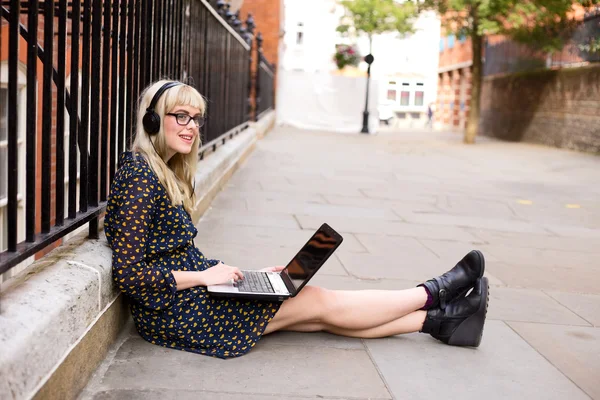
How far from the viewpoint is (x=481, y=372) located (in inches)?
122

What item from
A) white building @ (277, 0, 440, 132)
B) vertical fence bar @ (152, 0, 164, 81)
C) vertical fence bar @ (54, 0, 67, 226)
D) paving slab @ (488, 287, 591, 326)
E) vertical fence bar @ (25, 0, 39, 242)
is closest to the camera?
vertical fence bar @ (25, 0, 39, 242)

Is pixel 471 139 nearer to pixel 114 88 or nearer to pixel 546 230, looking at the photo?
pixel 546 230

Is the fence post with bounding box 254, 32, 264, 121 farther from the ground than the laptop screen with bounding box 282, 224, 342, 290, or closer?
farther from the ground

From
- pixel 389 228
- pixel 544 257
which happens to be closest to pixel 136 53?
pixel 389 228

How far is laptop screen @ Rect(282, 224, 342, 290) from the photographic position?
3123mm

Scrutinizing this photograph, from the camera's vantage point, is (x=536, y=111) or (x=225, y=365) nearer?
(x=225, y=365)

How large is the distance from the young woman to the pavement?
0.08m

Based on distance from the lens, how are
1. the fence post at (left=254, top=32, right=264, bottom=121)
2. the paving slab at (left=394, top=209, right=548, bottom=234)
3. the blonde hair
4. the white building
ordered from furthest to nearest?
1. the white building
2. the fence post at (left=254, top=32, right=264, bottom=121)
3. the paving slab at (left=394, top=209, right=548, bottom=234)
4. the blonde hair

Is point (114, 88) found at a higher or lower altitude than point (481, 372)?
higher

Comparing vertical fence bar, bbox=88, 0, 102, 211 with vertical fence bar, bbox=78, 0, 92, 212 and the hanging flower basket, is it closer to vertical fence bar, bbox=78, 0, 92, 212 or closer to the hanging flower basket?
vertical fence bar, bbox=78, 0, 92, 212

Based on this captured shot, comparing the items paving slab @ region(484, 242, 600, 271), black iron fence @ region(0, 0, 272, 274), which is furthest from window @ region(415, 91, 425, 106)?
paving slab @ region(484, 242, 600, 271)

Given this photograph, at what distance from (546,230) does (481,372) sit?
4.35m

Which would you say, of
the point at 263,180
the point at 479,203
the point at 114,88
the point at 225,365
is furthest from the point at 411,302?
the point at 263,180

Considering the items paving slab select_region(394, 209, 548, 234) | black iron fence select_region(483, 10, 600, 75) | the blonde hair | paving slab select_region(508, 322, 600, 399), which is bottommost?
paving slab select_region(508, 322, 600, 399)
